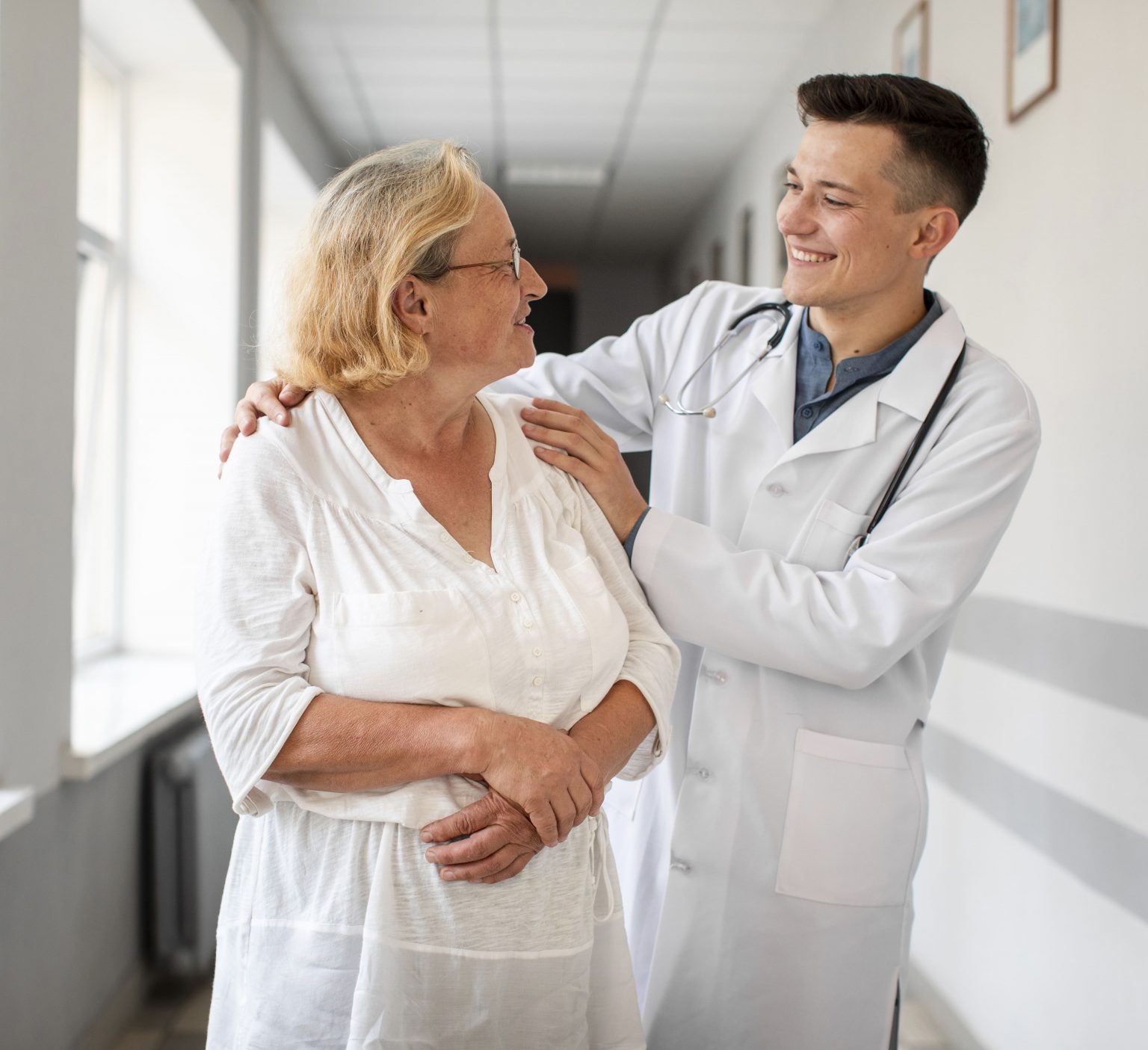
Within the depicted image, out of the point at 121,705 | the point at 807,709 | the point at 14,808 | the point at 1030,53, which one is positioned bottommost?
the point at 121,705

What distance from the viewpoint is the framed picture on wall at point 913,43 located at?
3.22 m

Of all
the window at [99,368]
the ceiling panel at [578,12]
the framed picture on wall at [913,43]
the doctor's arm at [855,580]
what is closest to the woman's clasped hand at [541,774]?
the doctor's arm at [855,580]

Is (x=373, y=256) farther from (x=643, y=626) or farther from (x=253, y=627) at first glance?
(x=643, y=626)

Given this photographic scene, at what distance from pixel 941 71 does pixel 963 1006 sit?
100 inches

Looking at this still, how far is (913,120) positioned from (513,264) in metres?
0.68

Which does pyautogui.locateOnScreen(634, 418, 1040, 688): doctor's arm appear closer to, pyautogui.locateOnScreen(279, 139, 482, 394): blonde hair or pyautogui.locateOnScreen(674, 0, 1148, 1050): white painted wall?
pyautogui.locateOnScreen(279, 139, 482, 394): blonde hair

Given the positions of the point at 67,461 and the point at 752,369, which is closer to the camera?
the point at 752,369

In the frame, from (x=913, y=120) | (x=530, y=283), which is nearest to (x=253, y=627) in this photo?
(x=530, y=283)

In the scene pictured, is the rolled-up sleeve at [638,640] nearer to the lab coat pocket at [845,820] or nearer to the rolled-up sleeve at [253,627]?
the lab coat pocket at [845,820]

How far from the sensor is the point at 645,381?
6.31ft

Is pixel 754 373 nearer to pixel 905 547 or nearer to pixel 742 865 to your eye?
pixel 905 547

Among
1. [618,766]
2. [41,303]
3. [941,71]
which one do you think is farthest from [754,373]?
[941,71]

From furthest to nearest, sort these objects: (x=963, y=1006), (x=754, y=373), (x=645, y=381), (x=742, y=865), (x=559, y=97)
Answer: (x=559, y=97), (x=963, y=1006), (x=645, y=381), (x=754, y=373), (x=742, y=865)

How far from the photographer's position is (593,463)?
1.55 metres
